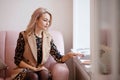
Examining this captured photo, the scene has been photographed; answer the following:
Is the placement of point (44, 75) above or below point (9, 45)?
below

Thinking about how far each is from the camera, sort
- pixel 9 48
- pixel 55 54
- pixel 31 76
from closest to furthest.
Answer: pixel 31 76
pixel 55 54
pixel 9 48

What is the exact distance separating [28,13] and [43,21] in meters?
0.80

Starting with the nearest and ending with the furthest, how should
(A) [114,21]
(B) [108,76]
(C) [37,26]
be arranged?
(A) [114,21]
(B) [108,76]
(C) [37,26]

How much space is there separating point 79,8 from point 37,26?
2.45 feet

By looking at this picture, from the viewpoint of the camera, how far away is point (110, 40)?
1.28 m

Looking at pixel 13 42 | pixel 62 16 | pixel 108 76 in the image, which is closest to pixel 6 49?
pixel 13 42

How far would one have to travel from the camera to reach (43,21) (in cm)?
223

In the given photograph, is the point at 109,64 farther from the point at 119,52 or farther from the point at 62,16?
the point at 62,16

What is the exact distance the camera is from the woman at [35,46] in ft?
7.27

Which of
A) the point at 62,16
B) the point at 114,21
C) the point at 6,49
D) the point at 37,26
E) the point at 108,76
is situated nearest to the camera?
the point at 114,21

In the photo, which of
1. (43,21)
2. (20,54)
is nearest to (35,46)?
(20,54)

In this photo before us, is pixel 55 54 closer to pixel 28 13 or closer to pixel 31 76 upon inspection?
pixel 31 76

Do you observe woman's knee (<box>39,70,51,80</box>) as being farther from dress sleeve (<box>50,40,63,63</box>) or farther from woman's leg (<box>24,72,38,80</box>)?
dress sleeve (<box>50,40,63,63</box>)

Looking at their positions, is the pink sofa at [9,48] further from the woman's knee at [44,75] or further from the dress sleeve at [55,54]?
the woman's knee at [44,75]
